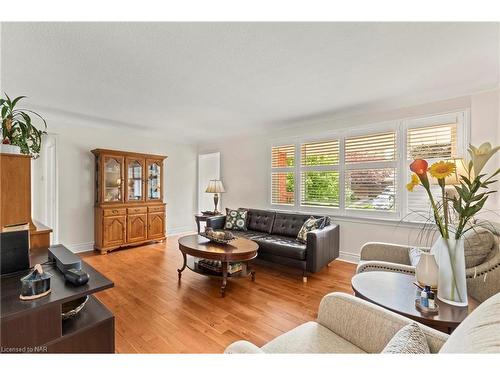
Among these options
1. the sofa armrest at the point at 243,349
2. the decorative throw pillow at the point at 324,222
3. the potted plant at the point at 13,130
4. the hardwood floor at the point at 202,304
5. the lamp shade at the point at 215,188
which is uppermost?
the potted plant at the point at 13,130

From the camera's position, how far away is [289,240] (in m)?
3.47

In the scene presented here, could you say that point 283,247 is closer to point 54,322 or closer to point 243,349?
point 243,349

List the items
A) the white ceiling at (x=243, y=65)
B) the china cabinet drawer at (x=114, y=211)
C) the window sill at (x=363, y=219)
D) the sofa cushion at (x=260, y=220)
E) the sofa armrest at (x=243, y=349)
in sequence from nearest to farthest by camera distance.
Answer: the sofa armrest at (x=243, y=349), the white ceiling at (x=243, y=65), the window sill at (x=363, y=219), the sofa cushion at (x=260, y=220), the china cabinet drawer at (x=114, y=211)

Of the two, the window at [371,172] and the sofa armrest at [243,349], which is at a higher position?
the window at [371,172]

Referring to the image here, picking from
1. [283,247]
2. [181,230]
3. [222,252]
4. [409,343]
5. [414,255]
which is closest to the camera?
[409,343]

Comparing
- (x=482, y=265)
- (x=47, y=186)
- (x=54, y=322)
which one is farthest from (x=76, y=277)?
(x=47, y=186)

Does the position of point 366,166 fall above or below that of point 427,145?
below

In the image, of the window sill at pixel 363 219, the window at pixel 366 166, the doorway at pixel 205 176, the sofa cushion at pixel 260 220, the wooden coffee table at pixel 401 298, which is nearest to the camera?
the wooden coffee table at pixel 401 298

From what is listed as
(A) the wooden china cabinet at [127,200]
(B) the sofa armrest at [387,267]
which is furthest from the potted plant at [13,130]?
(B) the sofa armrest at [387,267]

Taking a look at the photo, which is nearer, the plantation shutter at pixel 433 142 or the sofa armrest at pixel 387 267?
the sofa armrest at pixel 387 267

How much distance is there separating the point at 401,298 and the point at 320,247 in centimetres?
154

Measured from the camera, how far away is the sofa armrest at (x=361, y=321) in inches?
41.7

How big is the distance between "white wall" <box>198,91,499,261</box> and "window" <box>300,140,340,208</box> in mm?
291

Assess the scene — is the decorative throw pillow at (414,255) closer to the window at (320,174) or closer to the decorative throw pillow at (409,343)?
the decorative throw pillow at (409,343)
